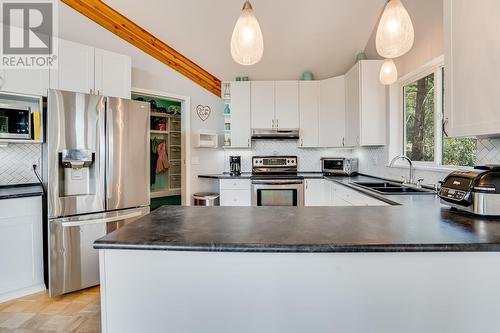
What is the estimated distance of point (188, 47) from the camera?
13.4 feet

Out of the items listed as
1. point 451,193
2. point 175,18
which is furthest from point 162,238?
point 175,18

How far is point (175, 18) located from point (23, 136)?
224 cm

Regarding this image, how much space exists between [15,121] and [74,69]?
68 centimetres

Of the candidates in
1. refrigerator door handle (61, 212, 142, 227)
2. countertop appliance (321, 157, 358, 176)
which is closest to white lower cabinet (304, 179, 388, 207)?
countertop appliance (321, 157, 358, 176)

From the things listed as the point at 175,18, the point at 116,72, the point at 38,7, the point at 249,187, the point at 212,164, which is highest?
the point at 175,18

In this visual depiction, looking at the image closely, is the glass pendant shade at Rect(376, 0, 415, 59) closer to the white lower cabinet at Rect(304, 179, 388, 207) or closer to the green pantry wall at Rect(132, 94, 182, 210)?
the white lower cabinet at Rect(304, 179, 388, 207)

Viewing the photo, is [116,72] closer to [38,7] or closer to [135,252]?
[38,7]

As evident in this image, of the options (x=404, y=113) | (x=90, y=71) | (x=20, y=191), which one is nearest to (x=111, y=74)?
(x=90, y=71)

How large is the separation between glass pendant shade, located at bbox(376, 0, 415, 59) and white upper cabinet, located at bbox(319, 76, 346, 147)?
2702 mm

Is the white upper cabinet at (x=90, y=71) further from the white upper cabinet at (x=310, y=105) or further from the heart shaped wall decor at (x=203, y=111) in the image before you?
the white upper cabinet at (x=310, y=105)

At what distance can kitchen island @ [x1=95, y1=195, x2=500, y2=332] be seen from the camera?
39.9 inches

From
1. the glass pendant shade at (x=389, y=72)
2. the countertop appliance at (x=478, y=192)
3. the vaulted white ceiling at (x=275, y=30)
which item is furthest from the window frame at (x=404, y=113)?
the vaulted white ceiling at (x=275, y=30)

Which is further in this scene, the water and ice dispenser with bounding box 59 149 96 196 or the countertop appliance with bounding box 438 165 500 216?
the water and ice dispenser with bounding box 59 149 96 196

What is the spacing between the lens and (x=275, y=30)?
13.1 ft
